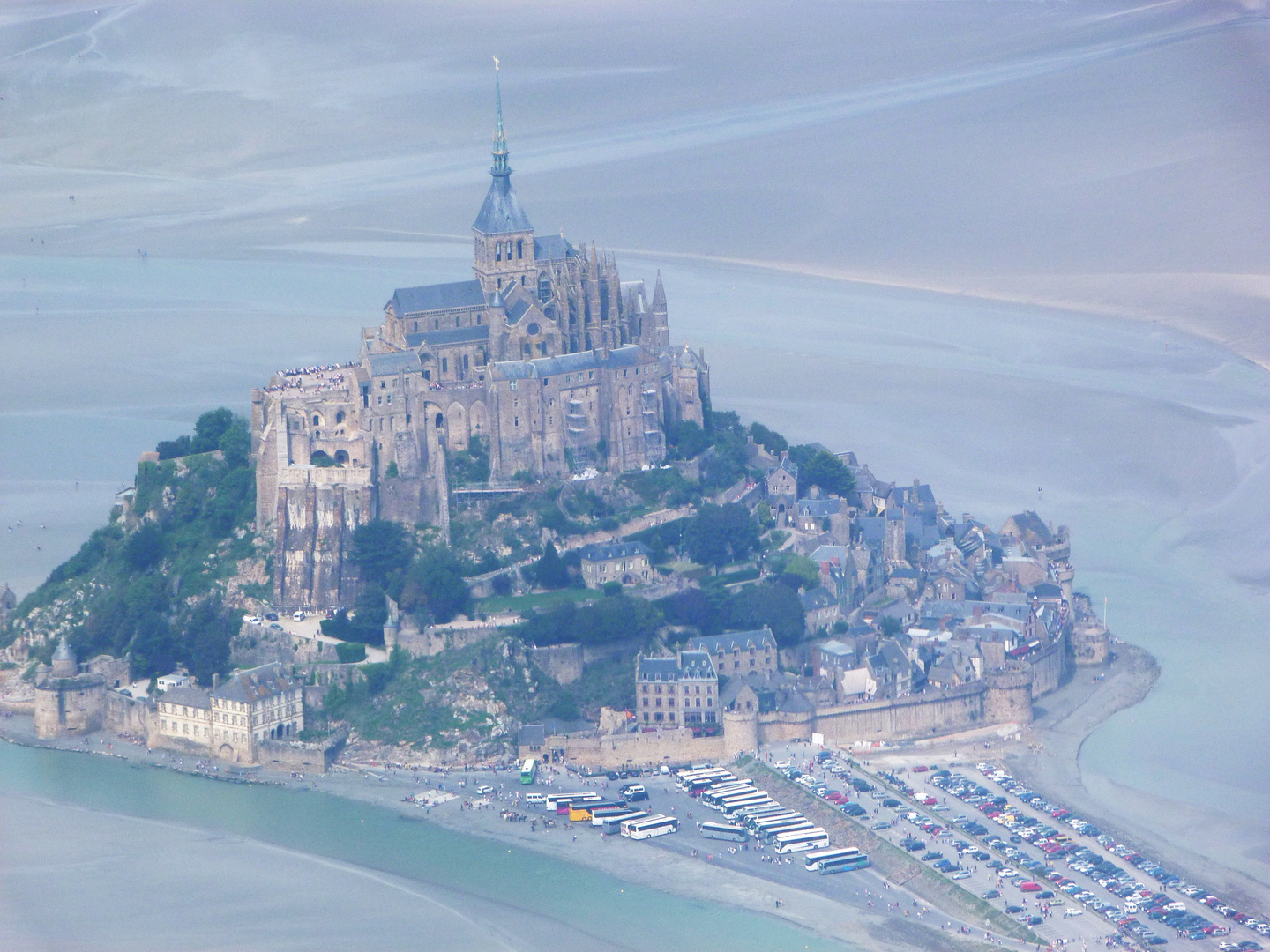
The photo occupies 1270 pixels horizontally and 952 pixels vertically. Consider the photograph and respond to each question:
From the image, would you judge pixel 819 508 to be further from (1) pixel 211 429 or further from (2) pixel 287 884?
(2) pixel 287 884

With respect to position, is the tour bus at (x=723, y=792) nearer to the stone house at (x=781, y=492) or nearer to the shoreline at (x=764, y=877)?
the shoreline at (x=764, y=877)

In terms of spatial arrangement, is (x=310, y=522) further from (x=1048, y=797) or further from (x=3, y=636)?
(x=1048, y=797)

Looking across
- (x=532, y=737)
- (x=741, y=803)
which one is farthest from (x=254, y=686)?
(x=741, y=803)

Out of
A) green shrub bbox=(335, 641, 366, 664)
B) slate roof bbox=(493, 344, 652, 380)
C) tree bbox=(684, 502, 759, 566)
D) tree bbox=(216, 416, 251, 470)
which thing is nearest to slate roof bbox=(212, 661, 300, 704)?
green shrub bbox=(335, 641, 366, 664)

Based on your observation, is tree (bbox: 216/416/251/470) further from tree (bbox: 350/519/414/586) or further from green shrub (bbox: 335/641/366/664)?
green shrub (bbox: 335/641/366/664)

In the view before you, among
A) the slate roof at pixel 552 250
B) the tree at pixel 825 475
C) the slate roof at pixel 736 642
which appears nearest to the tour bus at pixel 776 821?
the slate roof at pixel 736 642

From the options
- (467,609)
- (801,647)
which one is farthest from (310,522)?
(801,647)
